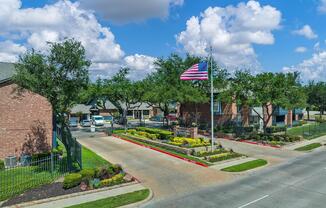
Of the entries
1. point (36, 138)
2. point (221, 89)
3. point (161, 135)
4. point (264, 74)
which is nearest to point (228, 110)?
point (221, 89)

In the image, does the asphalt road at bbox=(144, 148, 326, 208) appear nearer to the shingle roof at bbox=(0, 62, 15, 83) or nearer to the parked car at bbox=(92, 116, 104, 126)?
the shingle roof at bbox=(0, 62, 15, 83)

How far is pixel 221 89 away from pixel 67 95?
27160 mm

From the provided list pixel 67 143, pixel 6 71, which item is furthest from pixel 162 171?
pixel 6 71

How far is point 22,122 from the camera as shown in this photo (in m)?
25.0

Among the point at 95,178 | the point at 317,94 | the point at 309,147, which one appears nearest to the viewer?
the point at 95,178

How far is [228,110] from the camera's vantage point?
46.2m

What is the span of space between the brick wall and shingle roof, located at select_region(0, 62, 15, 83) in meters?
0.82

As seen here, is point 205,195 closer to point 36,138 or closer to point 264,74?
point 36,138

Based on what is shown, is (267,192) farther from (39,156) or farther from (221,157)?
(39,156)

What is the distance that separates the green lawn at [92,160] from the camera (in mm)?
22453

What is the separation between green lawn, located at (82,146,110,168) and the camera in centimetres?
2245

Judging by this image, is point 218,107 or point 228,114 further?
point 218,107

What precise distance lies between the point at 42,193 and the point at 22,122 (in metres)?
10.6

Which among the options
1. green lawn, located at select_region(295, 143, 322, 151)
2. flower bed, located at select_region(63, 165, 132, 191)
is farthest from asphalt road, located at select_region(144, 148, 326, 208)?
green lawn, located at select_region(295, 143, 322, 151)
